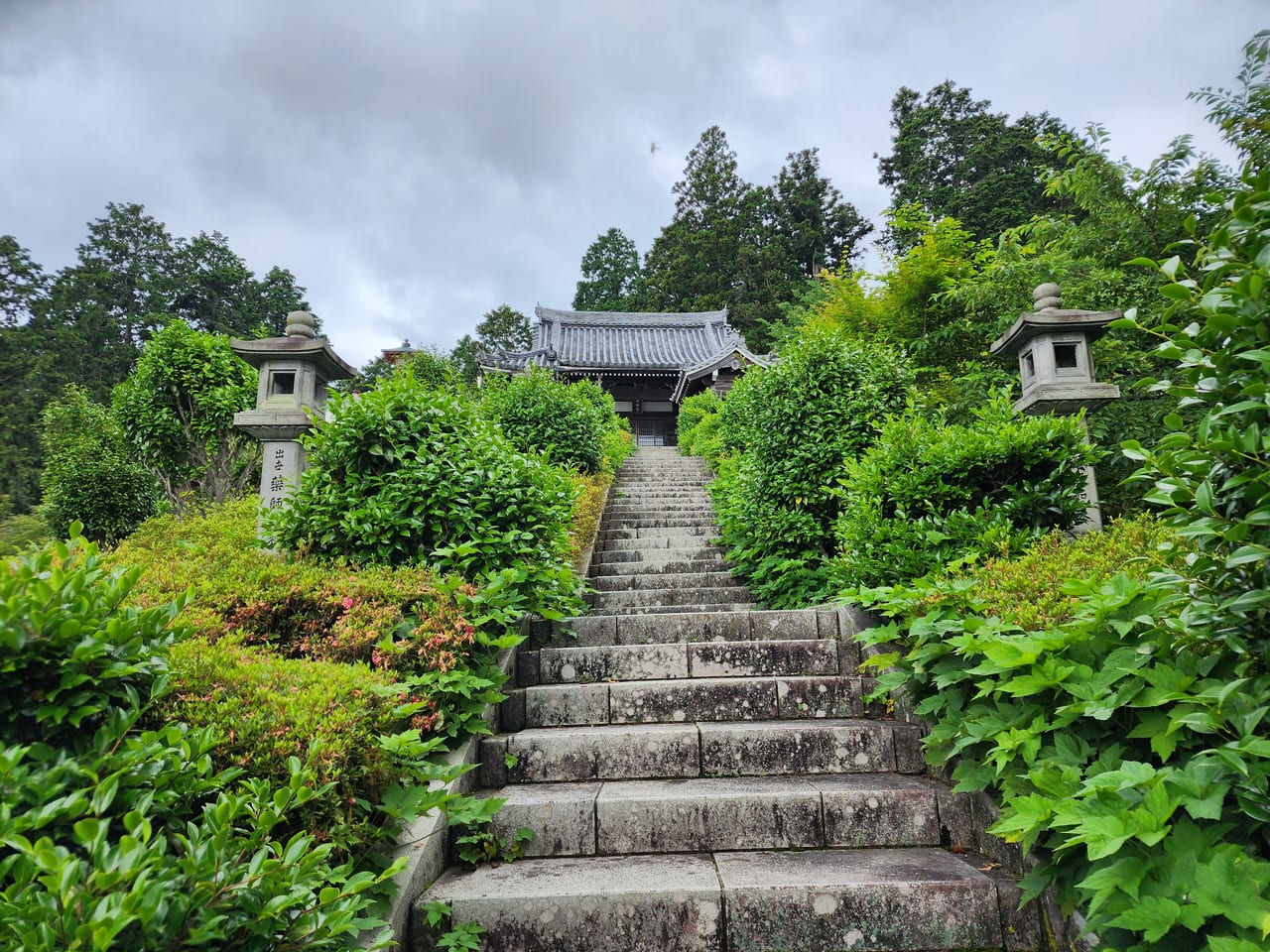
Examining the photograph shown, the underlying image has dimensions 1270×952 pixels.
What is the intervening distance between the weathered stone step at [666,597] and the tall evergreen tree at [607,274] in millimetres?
41513

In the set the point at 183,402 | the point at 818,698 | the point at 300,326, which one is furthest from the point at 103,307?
the point at 818,698

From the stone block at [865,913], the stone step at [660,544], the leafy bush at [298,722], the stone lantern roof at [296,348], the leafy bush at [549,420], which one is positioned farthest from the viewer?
the leafy bush at [549,420]

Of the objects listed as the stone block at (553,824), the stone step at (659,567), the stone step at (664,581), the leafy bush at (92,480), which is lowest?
the stone block at (553,824)

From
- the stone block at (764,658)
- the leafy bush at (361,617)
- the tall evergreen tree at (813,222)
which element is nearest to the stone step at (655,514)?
the stone block at (764,658)

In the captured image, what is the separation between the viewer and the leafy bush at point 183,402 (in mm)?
9367

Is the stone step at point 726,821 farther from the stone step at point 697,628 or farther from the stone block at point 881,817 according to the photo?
the stone step at point 697,628

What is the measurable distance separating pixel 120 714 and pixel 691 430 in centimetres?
1674

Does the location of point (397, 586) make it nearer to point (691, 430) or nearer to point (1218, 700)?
point (1218, 700)

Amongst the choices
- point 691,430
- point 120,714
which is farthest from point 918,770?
point 691,430

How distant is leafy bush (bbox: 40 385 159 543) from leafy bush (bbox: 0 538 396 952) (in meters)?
10.6

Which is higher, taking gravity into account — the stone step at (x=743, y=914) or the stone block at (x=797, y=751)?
the stone block at (x=797, y=751)

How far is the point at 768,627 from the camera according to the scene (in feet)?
15.4

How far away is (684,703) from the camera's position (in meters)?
3.74

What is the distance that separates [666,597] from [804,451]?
6.56 ft
